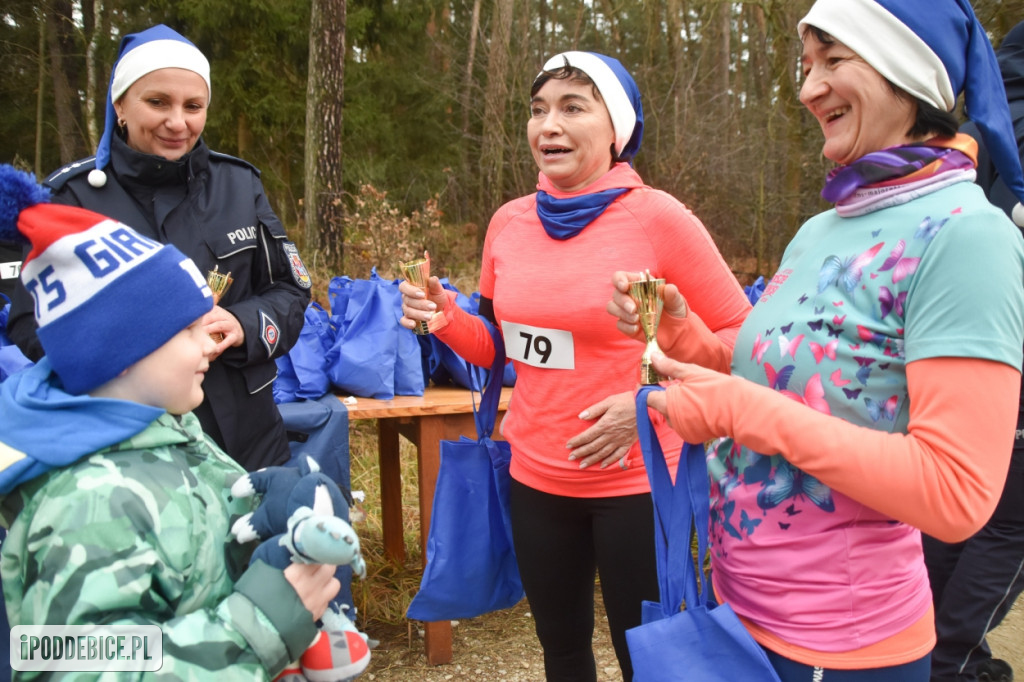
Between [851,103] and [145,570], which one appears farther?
[851,103]

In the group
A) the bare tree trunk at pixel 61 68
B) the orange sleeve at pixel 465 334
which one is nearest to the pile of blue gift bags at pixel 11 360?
the orange sleeve at pixel 465 334

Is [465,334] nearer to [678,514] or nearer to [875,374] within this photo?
[678,514]

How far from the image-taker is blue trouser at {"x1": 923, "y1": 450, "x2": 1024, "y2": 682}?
110 inches

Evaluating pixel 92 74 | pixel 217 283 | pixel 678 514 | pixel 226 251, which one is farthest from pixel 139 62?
pixel 92 74

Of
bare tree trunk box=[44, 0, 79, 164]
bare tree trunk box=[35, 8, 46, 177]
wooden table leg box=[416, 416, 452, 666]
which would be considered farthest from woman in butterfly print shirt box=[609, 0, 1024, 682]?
bare tree trunk box=[35, 8, 46, 177]

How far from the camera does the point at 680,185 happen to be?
1045cm

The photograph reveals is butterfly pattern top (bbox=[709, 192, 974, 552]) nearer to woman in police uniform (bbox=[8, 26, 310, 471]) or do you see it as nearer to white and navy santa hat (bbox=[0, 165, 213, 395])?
white and navy santa hat (bbox=[0, 165, 213, 395])

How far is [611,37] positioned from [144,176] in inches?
525

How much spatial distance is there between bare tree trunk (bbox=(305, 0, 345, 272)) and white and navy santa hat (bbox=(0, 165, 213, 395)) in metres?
7.33

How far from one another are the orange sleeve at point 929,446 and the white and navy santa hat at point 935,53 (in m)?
0.45

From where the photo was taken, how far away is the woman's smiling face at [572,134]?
7.20 feet

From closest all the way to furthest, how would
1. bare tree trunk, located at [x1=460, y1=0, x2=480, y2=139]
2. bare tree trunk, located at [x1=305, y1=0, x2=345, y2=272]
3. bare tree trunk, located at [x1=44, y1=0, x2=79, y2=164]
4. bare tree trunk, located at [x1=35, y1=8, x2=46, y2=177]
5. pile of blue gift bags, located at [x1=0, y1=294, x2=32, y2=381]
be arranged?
1. pile of blue gift bags, located at [x1=0, y1=294, x2=32, y2=381]
2. bare tree trunk, located at [x1=305, y1=0, x2=345, y2=272]
3. bare tree trunk, located at [x1=44, y1=0, x2=79, y2=164]
4. bare tree trunk, located at [x1=35, y1=8, x2=46, y2=177]
5. bare tree trunk, located at [x1=460, y1=0, x2=480, y2=139]

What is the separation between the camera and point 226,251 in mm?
2318

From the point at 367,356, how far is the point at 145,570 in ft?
7.60
